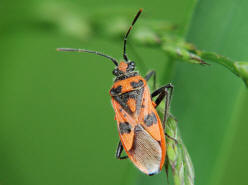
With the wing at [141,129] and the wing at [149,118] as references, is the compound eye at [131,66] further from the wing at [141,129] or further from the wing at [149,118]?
the wing at [149,118]

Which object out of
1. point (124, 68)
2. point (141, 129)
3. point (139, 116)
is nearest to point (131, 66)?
point (124, 68)

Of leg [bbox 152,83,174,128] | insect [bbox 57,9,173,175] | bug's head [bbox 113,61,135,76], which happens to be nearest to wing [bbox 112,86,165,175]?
insect [bbox 57,9,173,175]

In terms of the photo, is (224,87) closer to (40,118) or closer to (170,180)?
(170,180)

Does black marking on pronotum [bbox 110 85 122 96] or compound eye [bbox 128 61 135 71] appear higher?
compound eye [bbox 128 61 135 71]

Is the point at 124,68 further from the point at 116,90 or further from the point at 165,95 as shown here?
the point at 165,95

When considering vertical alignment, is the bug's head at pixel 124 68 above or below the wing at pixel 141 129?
above

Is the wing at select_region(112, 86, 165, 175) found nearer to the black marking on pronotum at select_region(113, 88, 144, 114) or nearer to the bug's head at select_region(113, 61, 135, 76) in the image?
the black marking on pronotum at select_region(113, 88, 144, 114)

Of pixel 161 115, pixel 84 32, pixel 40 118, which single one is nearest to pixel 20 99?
pixel 40 118

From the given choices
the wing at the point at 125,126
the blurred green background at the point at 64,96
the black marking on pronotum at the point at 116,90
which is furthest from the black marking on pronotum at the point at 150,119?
the black marking on pronotum at the point at 116,90
